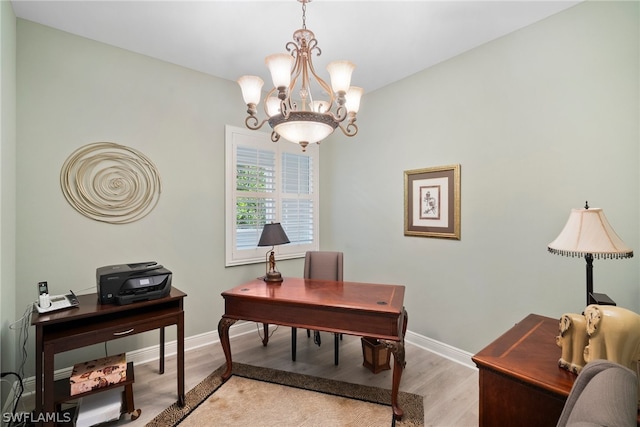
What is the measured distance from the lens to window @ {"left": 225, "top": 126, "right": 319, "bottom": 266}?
318 cm

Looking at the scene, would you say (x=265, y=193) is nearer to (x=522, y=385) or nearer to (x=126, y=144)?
(x=126, y=144)

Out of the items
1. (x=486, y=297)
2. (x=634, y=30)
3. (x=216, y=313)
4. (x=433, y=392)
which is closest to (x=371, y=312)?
(x=433, y=392)

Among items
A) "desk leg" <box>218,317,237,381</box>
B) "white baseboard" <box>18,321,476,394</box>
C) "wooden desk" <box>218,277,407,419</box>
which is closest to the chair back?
"wooden desk" <box>218,277,407,419</box>

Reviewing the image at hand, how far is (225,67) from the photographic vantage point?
113 inches

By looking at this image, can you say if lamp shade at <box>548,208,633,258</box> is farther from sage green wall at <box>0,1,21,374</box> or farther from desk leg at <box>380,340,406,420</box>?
sage green wall at <box>0,1,21,374</box>

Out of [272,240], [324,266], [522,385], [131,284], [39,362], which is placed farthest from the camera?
[324,266]

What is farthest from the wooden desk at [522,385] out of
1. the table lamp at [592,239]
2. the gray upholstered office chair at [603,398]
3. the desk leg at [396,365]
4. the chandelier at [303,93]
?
the chandelier at [303,93]

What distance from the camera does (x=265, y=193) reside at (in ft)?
11.2

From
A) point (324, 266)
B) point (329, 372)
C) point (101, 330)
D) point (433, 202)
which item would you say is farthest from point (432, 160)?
point (101, 330)

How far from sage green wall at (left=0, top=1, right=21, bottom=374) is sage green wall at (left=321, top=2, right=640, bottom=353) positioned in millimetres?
3076

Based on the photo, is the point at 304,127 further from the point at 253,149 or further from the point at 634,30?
the point at 634,30

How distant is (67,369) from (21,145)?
178cm

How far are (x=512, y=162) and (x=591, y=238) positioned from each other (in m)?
1.07

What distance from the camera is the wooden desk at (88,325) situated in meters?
1.63
